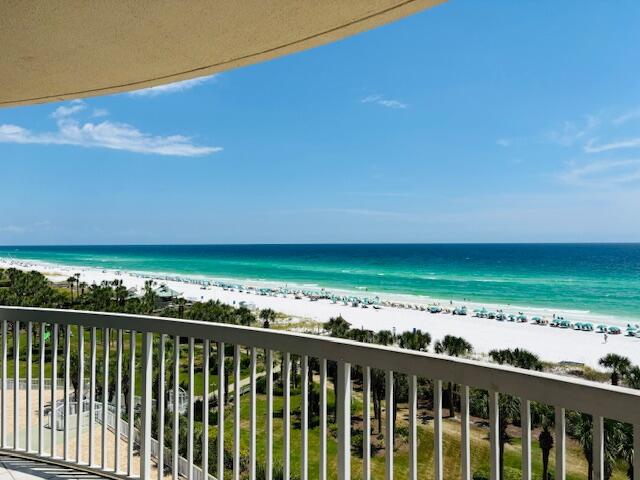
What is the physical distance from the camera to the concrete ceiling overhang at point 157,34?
153cm

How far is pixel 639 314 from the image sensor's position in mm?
27594

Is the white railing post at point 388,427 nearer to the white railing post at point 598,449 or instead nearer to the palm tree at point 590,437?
the white railing post at point 598,449

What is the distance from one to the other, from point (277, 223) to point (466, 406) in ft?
305

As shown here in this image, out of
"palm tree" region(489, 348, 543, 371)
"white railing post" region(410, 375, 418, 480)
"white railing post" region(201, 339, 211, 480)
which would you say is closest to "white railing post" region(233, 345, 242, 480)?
"white railing post" region(201, 339, 211, 480)

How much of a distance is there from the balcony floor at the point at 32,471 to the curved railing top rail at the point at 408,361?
74 centimetres

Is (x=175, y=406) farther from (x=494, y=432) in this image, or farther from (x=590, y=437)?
(x=590, y=437)

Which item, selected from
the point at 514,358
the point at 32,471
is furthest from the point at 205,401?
the point at 514,358

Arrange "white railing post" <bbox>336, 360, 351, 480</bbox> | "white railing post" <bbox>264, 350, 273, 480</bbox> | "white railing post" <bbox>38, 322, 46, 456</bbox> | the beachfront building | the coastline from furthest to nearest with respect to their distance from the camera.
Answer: the coastline
"white railing post" <bbox>38, 322, 46, 456</bbox>
"white railing post" <bbox>264, 350, 273, 480</bbox>
"white railing post" <bbox>336, 360, 351, 480</bbox>
the beachfront building

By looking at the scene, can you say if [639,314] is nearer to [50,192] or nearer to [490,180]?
[490,180]

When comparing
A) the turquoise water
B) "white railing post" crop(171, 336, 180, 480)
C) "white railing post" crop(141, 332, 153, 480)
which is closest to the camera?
"white railing post" crop(171, 336, 180, 480)

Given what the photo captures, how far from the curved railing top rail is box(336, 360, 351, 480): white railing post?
59 millimetres

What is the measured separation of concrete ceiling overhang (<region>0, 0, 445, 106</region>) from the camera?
1525mm

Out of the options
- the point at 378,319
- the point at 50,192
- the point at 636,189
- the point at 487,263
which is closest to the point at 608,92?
the point at 636,189

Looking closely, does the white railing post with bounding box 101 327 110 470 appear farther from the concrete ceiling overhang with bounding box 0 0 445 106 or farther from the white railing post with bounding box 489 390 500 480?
the white railing post with bounding box 489 390 500 480
